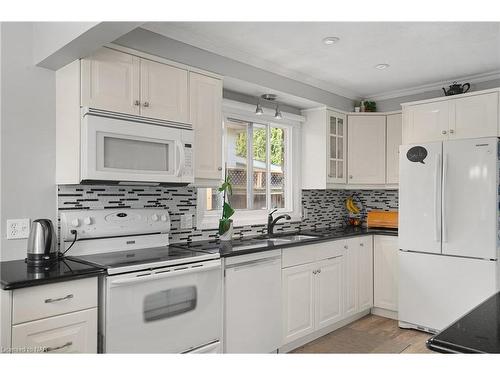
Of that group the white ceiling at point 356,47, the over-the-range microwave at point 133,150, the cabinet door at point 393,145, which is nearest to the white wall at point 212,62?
the white ceiling at point 356,47

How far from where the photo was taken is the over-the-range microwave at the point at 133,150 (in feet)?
7.57

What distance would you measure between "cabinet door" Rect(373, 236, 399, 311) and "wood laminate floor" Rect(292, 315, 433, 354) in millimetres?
217

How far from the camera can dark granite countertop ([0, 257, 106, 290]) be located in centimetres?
187

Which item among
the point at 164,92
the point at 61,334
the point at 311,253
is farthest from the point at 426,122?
the point at 61,334

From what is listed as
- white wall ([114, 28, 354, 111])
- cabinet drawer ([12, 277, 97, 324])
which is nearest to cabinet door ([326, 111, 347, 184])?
white wall ([114, 28, 354, 111])

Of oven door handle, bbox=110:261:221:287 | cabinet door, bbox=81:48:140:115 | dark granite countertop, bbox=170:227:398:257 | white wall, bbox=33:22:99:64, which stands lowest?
oven door handle, bbox=110:261:221:287

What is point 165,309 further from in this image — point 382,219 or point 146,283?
point 382,219

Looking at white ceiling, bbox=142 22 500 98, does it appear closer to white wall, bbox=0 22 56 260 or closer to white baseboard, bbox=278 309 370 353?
white wall, bbox=0 22 56 260

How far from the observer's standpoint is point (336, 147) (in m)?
4.38

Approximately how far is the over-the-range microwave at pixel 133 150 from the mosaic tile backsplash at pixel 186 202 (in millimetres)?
305

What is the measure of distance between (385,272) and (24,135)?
3.38 meters

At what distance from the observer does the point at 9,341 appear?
185 centimetres

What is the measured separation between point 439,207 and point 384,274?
3.22 feet

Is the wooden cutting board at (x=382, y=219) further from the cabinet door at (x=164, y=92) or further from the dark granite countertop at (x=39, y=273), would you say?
the dark granite countertop at (x=39, y=273)
